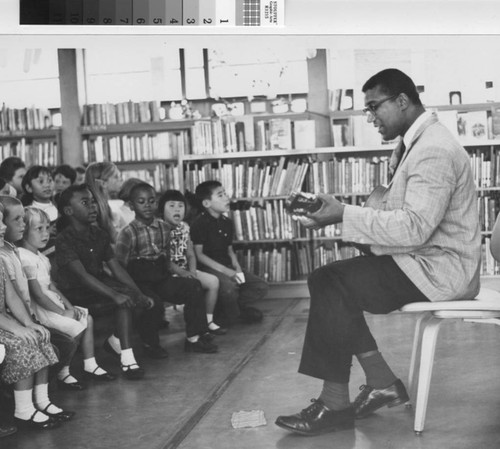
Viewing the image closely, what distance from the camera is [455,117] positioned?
16.4ft

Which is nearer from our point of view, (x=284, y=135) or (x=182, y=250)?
(x=182, y=250)

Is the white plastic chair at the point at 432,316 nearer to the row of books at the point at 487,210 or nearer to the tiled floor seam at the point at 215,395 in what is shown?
the tiled floor seam at the point at 215,395

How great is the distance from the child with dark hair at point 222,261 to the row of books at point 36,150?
1.67 m

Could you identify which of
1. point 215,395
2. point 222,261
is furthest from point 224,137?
point 215,395

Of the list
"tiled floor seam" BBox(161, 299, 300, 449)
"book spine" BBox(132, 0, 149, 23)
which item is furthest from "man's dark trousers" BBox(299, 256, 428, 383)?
"book spine" BBox(132, 0, 149, 23)

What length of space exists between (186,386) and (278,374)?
371 mm

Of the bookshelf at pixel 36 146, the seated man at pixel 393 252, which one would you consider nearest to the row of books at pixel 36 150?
the bookshelf at pixel 36 146

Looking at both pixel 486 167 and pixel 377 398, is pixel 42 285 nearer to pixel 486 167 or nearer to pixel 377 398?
pixel 377 398

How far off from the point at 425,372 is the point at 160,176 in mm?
3740

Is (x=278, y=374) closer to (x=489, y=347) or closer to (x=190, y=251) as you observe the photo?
(x=489, y=347)

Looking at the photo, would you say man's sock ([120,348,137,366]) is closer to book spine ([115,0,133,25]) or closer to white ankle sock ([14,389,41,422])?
white ankle sock ([14,389,41,422])

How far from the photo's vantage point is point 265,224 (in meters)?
5.36

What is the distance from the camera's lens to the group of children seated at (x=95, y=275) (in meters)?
2.59

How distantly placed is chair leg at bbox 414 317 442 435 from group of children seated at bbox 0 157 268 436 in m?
1.17
